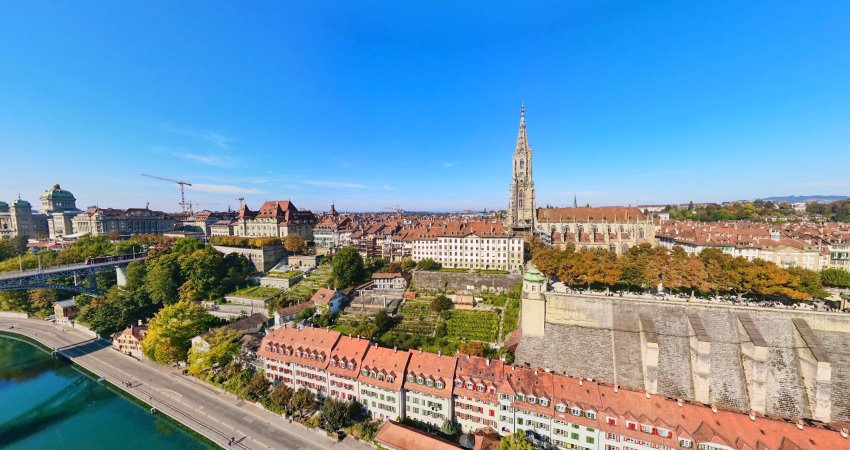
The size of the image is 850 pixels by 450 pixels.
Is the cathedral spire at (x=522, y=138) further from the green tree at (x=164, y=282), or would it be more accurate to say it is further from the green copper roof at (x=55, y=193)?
the green copper roof at (x=55, y=193)

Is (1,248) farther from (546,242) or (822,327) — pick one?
(822,327)

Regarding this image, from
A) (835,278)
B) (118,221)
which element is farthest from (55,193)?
(835,278)

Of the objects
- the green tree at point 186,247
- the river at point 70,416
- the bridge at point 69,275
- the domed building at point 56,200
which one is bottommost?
the river at point 70,416

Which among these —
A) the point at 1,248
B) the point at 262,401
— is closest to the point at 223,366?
the point at 262,401

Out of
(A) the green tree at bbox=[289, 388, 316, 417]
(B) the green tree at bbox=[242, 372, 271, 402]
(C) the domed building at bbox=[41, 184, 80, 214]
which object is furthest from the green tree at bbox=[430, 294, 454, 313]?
(C) the domed building at bbox=[41, 184, 80, 214]

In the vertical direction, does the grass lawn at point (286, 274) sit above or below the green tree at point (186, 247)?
below

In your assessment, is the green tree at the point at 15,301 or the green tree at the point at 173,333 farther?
the green tree at the point at 15,301

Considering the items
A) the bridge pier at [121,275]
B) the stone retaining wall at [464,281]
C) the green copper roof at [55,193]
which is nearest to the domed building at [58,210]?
the green copper roof at [55,193]
